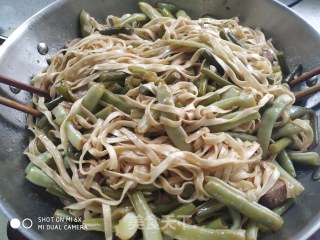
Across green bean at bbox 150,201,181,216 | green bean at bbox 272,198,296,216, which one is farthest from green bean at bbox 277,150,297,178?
green bean at bbox 150,201,181,216

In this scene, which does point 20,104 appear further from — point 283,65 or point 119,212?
point 283,65

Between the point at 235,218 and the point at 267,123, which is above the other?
the point at 267,123

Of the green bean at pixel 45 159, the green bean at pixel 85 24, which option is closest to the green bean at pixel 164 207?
the green bean at pixel 45 159

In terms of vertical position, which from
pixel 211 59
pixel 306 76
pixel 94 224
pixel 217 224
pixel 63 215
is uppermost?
pixel 306 76

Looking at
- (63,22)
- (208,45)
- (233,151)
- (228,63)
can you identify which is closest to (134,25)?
(63,22)

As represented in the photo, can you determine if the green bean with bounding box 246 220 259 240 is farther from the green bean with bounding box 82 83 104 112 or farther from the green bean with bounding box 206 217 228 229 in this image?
the green bean with bounding box 82 83 104 112

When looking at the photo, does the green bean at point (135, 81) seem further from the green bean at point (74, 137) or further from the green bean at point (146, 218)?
the green bean at point (146, 218)

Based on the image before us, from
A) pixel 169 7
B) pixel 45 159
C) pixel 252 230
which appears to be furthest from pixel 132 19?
pixel 252 230
